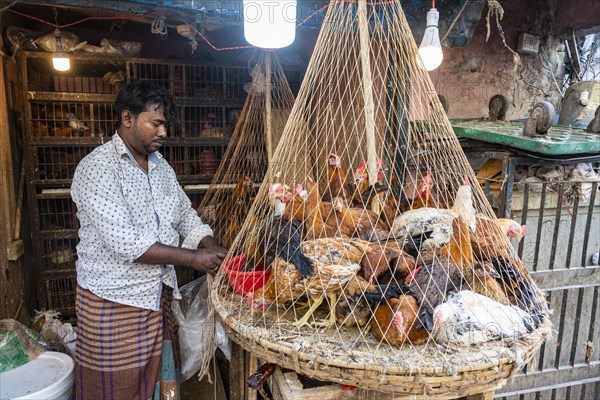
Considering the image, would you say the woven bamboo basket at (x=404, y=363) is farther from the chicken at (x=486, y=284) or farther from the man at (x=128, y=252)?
the man at (x=128, y=252)

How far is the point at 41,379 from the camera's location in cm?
228

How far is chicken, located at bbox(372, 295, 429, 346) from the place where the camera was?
1616 millimetres

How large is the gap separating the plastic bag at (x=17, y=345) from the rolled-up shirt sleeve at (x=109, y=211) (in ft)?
3.48

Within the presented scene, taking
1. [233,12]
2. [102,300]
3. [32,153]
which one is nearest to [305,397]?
[102,300]

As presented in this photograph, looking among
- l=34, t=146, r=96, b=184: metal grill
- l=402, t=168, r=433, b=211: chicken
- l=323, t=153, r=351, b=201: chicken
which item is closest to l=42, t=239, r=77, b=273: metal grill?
l=34, t=146, r=96, b=184: metal grill

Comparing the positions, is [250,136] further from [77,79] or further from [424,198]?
[77,79]

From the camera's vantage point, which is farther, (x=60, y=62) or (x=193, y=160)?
(x=193, y=160)

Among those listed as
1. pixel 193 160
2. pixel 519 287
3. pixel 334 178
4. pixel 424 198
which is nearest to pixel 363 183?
pixel 334 178

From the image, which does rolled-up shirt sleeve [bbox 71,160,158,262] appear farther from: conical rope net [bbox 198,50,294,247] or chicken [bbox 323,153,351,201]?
conical rope net [bbox 198,50,294,247]

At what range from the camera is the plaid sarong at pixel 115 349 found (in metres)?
2.19

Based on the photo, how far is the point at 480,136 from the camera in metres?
3.11

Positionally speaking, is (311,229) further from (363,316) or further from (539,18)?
(539,18)

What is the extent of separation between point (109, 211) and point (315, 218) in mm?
1008

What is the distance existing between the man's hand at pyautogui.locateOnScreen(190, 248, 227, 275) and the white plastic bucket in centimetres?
107
